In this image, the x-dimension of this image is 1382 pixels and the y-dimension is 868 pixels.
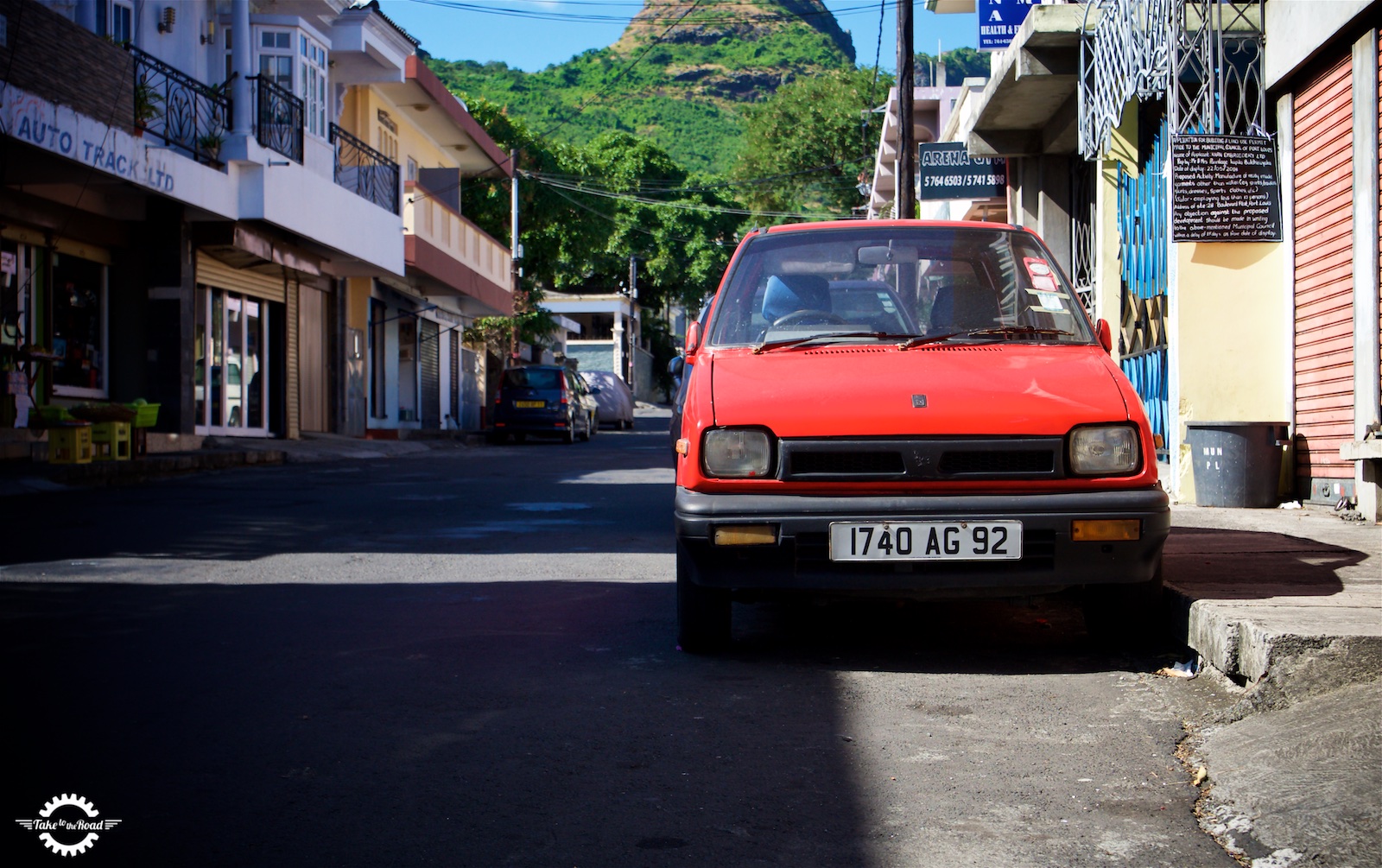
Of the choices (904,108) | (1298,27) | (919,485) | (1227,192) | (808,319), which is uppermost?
(904,108)

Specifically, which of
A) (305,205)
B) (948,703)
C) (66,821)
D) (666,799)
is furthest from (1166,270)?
(305,205)

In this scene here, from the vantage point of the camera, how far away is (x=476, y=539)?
30.1 feet

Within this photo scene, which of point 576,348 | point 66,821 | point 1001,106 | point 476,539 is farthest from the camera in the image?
point 576,348

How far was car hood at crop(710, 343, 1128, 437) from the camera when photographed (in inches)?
181

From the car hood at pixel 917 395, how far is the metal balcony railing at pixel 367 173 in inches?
859

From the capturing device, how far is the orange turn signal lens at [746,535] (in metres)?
4.51

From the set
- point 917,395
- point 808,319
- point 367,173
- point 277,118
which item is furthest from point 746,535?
point 367,173

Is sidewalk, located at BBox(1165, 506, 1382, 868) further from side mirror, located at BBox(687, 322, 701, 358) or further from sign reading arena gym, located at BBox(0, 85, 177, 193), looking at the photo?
sign reading arena gym, located at BBox(0, 85, 177, 193)

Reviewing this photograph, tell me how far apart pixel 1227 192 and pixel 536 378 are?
774 inches

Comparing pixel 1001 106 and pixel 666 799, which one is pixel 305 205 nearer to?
pixel 1001 106

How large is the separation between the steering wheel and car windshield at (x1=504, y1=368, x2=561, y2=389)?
22.5 m

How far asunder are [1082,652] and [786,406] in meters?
1.61

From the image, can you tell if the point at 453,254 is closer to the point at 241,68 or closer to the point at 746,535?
the point at 241,68

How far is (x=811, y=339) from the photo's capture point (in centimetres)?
539
